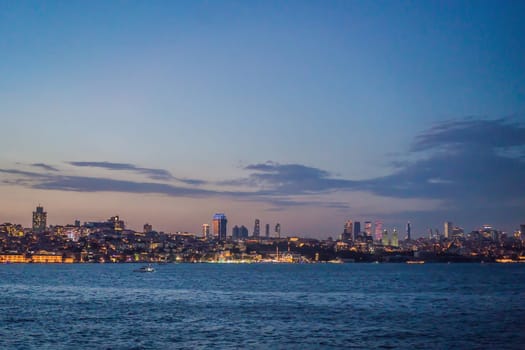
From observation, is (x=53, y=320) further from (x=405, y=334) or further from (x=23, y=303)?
(x=405, y=334)

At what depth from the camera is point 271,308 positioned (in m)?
66.9

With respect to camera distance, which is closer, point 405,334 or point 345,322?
point 405,334

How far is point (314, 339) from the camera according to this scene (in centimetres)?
4494

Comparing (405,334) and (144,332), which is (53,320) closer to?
(144,332)

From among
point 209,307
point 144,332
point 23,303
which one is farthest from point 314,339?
point 23,303

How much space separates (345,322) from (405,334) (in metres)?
8.07

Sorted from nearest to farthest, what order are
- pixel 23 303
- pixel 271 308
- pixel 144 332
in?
1. pixel 144 332
2. pixel 271 308
3. pixel 23 303

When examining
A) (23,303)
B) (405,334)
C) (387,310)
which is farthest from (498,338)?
(23,303)

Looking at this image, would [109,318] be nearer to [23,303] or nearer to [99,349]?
[99,349]

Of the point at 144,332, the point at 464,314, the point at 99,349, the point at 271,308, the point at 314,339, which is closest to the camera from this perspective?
the point at 99,349

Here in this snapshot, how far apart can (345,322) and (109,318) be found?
2102 cm

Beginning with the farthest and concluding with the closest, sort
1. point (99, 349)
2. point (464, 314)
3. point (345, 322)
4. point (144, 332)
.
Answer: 1. point (464, 314)
2. point (345, 322)
3. point (144, 332)
4. point (99, 349)

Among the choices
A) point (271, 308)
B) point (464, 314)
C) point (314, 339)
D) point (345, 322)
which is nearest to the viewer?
point (314, 339)

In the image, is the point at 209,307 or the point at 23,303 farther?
Answer: the point at 23,303
